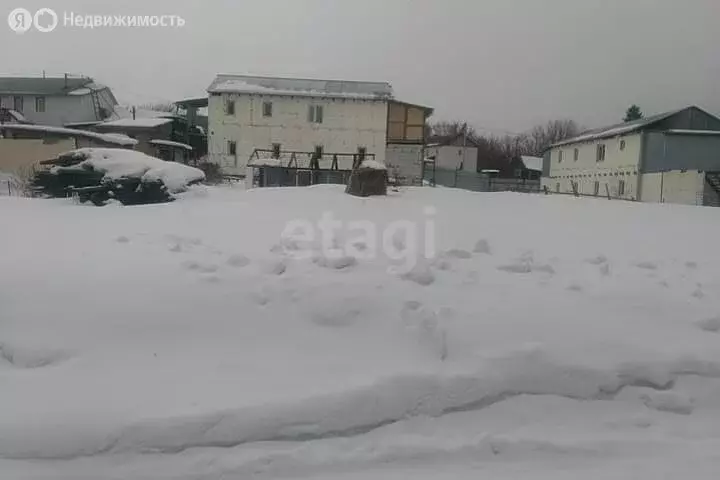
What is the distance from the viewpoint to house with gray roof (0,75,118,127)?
4.81 meters

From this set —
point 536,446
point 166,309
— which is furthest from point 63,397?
point 536,446

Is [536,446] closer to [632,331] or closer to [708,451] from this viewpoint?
[708,451]

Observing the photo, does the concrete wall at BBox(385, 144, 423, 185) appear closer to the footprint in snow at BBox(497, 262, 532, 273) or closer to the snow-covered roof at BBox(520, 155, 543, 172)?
the snow-covered roof at BBox(520, 155, 543, 172)

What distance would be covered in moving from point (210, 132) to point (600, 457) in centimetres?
550

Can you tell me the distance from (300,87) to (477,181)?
283 centimetres

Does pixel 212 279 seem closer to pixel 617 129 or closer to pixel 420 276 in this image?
pixel 420 276

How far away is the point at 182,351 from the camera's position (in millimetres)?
2012

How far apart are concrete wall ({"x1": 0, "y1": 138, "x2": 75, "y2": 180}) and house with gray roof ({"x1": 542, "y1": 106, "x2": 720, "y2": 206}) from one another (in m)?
5.60

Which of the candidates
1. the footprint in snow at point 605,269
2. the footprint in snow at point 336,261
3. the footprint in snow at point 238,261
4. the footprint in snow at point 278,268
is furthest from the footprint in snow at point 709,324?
the footprint in snow at point 238,261

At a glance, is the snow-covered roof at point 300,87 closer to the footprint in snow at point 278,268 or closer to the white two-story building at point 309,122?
the white two-story building at point 309,122

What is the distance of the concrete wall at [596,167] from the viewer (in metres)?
7.40

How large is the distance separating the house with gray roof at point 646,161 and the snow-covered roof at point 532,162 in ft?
0.26

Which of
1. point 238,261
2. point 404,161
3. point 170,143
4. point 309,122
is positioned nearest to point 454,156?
point 404,161

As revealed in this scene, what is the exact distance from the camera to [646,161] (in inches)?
321
